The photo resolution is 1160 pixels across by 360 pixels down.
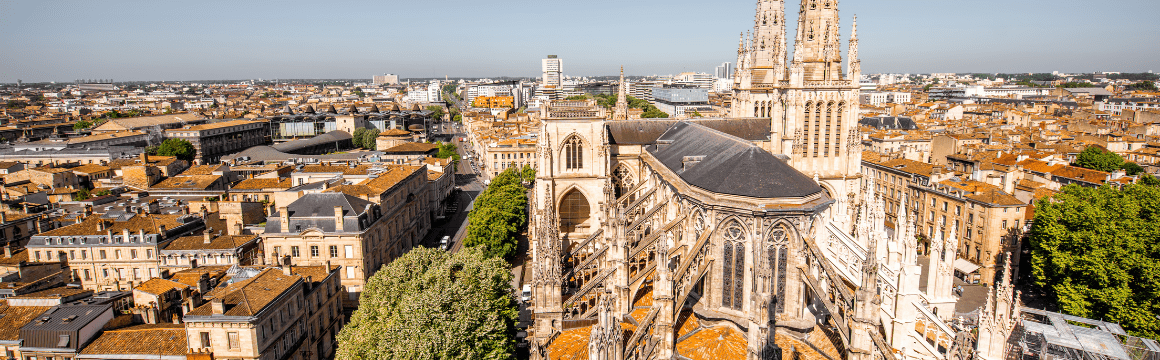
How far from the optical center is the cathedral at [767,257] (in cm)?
2209

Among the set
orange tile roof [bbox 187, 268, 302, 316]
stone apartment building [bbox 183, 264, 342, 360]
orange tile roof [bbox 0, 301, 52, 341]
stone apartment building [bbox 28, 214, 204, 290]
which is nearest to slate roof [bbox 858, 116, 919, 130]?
stone apartment building [bbox 183, 264, 342, 360]

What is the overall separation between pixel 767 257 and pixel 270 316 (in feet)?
78.4

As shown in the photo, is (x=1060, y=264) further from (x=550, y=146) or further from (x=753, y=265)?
(x=550, y=146)

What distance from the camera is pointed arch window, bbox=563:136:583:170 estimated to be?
1818 inches

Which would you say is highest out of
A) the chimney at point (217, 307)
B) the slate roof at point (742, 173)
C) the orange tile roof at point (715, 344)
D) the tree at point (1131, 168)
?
the slate roof at point (742, 173)

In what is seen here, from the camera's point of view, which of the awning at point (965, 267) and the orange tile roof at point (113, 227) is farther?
the awning at point (965, 267)

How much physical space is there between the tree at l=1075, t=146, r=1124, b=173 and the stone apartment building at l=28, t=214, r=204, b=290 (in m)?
92.6

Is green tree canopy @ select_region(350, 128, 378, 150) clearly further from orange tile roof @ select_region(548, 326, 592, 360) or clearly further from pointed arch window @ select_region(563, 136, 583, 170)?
orange tile roof @ select_region(548, 326, 592, 360)

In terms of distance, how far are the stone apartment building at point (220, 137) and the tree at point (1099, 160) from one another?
418ft

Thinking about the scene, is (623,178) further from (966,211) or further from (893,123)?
(893,123)

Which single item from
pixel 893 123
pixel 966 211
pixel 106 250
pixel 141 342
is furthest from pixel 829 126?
pixel 893 123

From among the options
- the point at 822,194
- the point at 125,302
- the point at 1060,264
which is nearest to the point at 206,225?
the point at 125,302

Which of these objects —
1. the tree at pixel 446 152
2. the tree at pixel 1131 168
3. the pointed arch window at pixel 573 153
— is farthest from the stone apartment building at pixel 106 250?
the tree at pixel 1131 168

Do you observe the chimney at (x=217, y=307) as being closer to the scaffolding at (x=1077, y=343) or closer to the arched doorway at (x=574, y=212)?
the arched doorway at (x=574, y=212)
